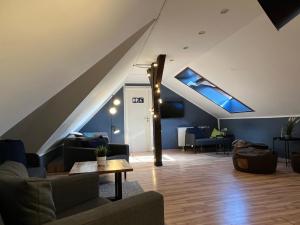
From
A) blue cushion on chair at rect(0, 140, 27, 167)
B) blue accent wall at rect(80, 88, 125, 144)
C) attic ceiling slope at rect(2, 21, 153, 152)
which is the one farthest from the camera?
blue accent wall at rect(80, 88, 125, 144)

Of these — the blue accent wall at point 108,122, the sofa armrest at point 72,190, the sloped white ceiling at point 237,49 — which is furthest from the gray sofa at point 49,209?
the blue accent wall at point 108,122

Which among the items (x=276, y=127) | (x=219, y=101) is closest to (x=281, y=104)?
(x=276, y=127)

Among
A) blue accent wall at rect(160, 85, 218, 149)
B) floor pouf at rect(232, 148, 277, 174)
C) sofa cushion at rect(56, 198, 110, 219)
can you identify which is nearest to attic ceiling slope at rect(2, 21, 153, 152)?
sofa cushion at rect(56, 198, 110, 219)

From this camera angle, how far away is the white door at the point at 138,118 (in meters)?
8.77

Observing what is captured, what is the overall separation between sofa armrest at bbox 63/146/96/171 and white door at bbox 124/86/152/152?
357 cm

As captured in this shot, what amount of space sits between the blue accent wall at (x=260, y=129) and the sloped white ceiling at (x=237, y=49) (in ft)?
0.86

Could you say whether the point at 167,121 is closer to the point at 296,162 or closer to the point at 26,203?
the point at 296,162

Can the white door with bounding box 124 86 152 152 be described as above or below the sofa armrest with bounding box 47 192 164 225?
above

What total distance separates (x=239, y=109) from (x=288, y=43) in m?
3.95

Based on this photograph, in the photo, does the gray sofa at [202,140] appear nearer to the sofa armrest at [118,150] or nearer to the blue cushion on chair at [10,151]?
the sofa armrest at [118,150]

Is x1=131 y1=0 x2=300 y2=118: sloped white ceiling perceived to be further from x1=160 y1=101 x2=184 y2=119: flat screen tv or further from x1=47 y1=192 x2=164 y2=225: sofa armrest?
x1=47 y1=192 x2=164 y2=225: sofa armrest

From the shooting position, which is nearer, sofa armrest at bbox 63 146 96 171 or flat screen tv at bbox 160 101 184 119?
sofa armrest at bbox 63 146 96 171

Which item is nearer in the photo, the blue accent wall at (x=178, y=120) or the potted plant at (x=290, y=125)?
the potted plant at (x=290, y=125)

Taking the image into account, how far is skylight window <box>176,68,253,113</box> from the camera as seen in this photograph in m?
7.37
